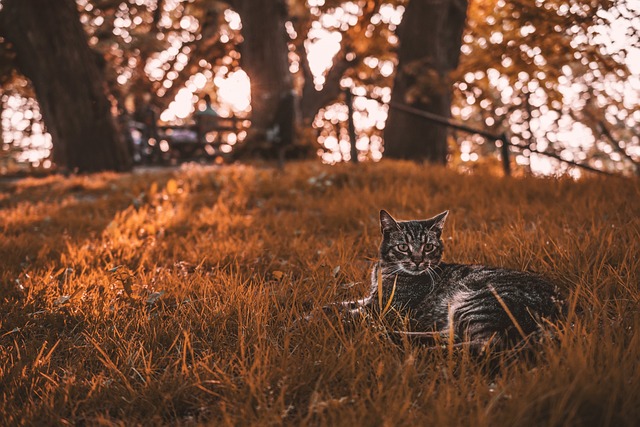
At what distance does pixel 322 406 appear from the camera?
1663mm

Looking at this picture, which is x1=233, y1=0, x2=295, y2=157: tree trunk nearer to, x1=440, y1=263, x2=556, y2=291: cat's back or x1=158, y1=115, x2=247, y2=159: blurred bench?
x1=158, y1=115, x2=247, y2=159: blurred bench

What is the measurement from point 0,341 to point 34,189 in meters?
6.96

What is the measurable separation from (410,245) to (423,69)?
6858mm

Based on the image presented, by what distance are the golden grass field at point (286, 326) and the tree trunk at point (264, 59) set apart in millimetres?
6831

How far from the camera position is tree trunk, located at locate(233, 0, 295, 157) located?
38.5 feet

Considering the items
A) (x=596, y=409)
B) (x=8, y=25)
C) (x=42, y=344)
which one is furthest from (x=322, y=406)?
(x=8, y=25)

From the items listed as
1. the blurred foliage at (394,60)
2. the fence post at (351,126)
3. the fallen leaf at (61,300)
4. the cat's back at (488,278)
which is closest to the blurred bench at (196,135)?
the blurred foliage at (394,60)

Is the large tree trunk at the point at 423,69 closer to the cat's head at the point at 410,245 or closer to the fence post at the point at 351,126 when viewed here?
the fence post at the point at 351,126

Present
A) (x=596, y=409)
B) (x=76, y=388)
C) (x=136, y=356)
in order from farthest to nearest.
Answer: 1. (x=136, y=356)
2. (x=76, y=388)
3. (x=596, y=409)

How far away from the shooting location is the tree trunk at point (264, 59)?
1174 centimetres

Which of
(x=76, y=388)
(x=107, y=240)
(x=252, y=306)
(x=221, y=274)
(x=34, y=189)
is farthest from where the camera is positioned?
(x=34, y=189)

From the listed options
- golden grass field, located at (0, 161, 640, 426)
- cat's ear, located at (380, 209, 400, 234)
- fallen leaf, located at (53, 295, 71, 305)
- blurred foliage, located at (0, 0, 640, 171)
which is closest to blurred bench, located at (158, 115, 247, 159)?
blurred foliage, located at (0, 0, 640, 171)

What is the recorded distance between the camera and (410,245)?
276 cm

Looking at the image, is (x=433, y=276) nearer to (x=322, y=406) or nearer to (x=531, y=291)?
(x=531, y=291)
